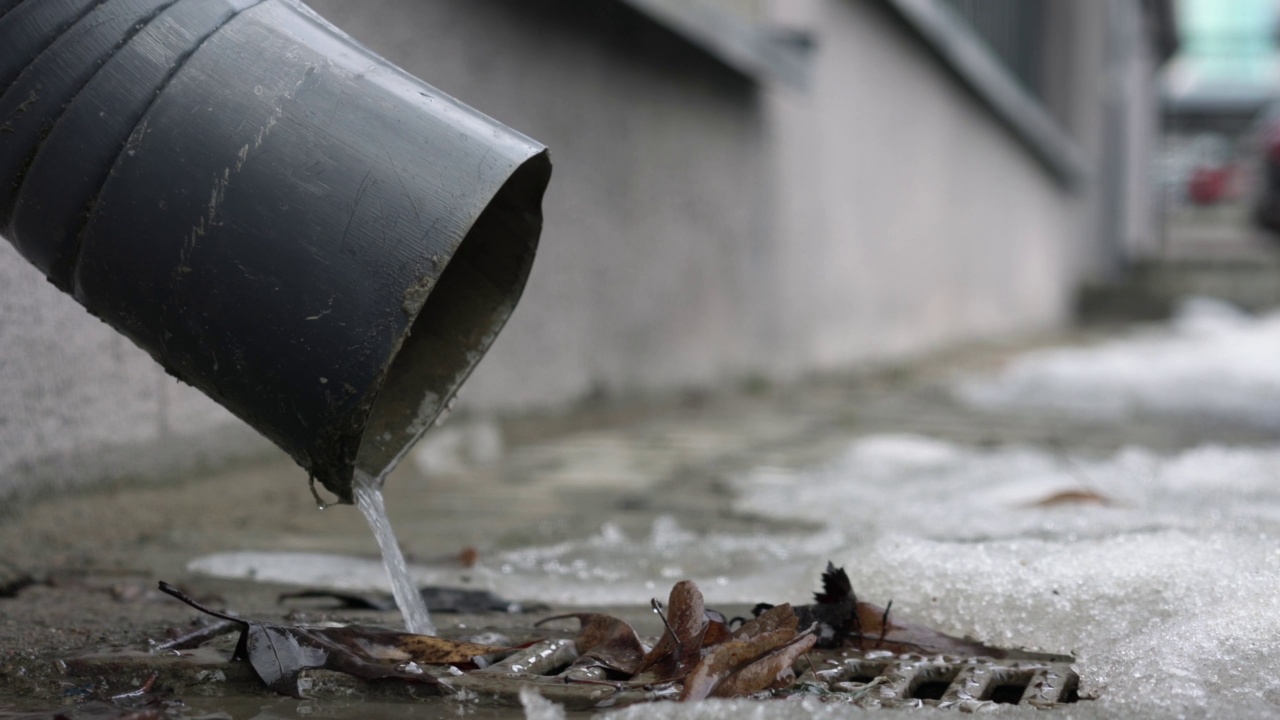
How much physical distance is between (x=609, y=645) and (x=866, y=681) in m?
0.27

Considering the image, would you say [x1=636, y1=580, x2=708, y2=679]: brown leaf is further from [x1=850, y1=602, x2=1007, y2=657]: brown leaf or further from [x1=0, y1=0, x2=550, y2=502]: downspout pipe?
[x1=0, y1=0, x2=550, y2=502]: downspout pipe

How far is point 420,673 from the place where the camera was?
48.3 inches

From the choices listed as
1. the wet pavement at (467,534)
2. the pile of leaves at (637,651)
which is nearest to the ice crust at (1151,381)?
the wet pavement at (467,534)

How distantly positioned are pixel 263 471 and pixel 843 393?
3017mm

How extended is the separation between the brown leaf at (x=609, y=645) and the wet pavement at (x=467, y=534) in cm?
12

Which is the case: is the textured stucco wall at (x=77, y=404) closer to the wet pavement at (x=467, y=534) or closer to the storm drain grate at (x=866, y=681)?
the wet pavement at (x=467, y=534)

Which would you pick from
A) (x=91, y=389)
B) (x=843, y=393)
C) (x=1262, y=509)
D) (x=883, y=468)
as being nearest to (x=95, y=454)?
(x=91, y=389)

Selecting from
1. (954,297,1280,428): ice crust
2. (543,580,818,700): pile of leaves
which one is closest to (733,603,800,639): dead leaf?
(543,580,818,700): pile of leaves

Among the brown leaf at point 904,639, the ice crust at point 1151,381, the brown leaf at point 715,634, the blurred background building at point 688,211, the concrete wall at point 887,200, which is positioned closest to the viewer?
the brown leaf at point 715,634

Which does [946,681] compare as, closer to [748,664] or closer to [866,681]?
[866,681]

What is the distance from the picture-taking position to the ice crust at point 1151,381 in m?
4.04

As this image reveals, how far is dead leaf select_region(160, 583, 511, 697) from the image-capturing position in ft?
4.01

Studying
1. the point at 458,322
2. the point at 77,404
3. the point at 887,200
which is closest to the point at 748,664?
the point at 458,322

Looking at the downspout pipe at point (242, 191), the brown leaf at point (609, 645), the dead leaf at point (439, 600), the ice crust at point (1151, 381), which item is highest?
the downspout pipe at point (242, 191)
